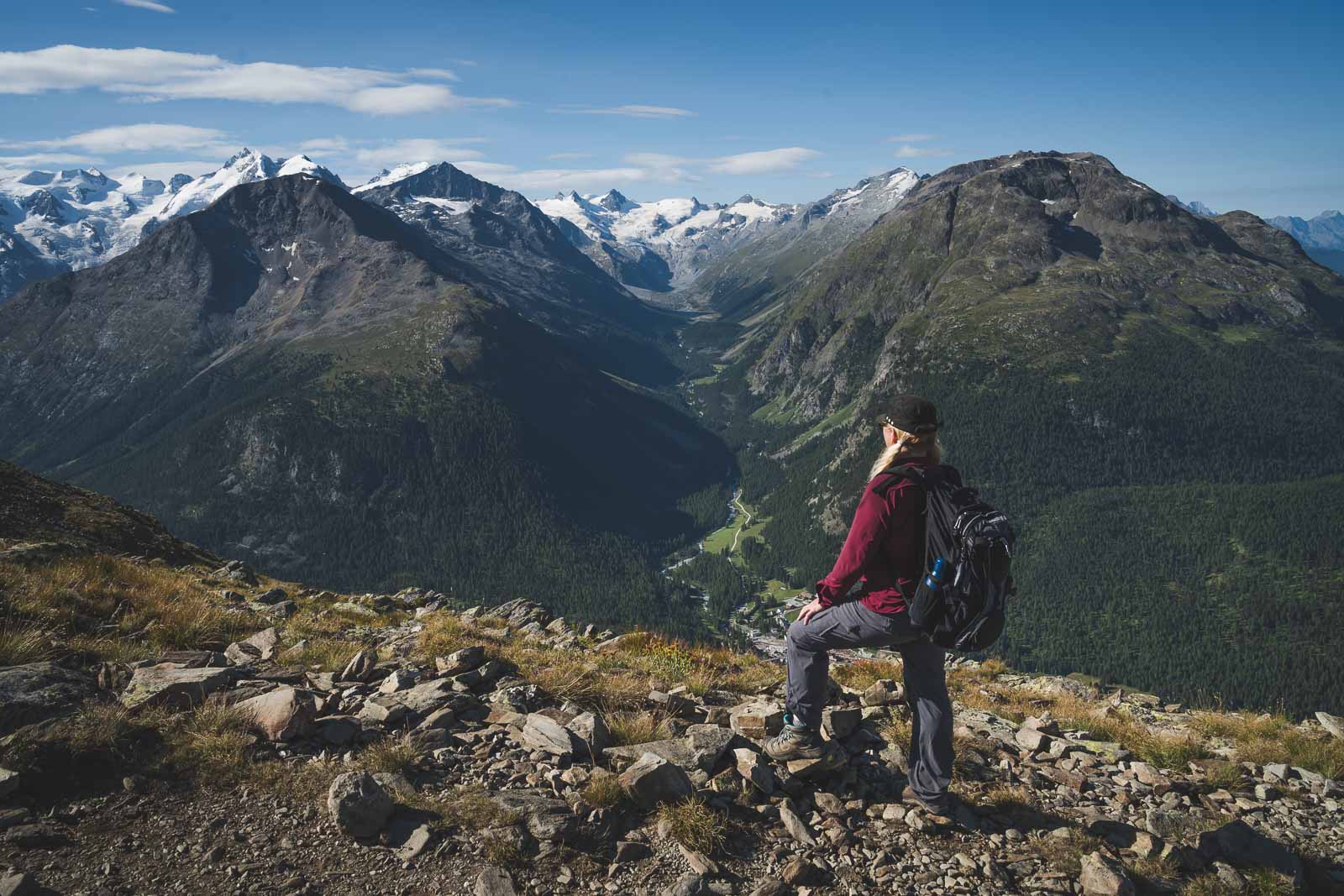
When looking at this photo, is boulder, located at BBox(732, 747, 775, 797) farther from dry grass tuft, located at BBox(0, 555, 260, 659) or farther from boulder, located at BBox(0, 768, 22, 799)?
dry grass tuft, located at BBox(0, 555, 260, 659)

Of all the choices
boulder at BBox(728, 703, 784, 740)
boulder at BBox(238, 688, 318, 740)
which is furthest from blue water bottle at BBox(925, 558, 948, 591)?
boulder at BBox(238, 688, 318, 740)

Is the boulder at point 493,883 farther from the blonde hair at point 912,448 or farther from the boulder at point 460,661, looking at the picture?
the blonde hair at point 912,448

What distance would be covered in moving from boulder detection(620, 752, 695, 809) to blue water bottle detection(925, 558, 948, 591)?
418 cm

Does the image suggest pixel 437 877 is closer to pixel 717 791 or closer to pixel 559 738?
pixel 559 738

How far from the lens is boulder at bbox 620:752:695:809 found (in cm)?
853

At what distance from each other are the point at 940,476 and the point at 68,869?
35.1ft

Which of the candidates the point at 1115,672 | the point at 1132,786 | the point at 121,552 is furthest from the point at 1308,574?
the point at 121,552

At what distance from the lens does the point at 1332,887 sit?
26.9 feet

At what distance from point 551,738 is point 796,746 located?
365 cm

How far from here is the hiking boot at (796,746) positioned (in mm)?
9477

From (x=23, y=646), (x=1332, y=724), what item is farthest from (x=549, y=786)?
(x=1332, y=724)

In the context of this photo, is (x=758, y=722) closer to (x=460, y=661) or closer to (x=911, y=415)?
(x=911, y=415)

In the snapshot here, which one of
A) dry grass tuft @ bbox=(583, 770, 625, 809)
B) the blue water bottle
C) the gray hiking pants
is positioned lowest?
dry grass tuft @ bbox=(583, 770, 625, 809)

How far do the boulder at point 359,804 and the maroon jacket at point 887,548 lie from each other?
6.09m
